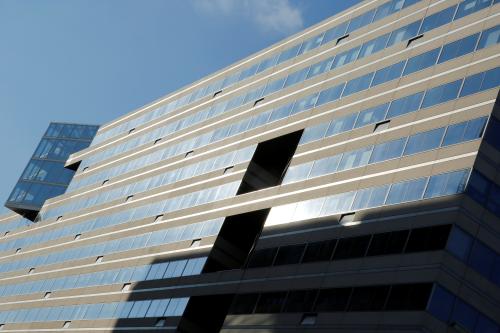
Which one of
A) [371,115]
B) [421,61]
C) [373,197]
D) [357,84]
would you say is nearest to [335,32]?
[357,84]

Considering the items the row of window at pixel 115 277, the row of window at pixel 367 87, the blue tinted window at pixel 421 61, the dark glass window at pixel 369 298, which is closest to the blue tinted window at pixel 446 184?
the dark glass window at pixel 369 298

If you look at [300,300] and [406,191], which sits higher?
[406,191]

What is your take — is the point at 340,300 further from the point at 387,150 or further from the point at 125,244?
the point at 125,244

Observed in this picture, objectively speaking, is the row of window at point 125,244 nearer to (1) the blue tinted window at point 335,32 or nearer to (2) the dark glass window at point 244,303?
(2) the dark glass window at point 244,303

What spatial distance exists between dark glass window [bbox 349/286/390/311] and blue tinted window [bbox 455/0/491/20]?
2026cm

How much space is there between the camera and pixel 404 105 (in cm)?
4594

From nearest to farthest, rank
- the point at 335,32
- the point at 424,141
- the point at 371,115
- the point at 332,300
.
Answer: the point at 332,300
the point at 424,141
the point at 371,115
the point at 335,32

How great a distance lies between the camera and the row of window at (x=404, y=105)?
137 feet

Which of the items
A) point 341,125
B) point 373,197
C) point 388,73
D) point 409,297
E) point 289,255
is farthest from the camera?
point 341,125

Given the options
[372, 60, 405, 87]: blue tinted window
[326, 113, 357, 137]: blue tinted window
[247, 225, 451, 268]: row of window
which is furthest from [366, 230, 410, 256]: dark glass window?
[372, 60, 405, 87]: blue tinted window

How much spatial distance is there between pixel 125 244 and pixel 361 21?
3112 cm

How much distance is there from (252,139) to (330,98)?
9.34 meters

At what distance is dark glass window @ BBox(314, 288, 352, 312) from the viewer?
3978cm

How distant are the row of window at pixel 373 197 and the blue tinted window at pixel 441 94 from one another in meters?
5.99
